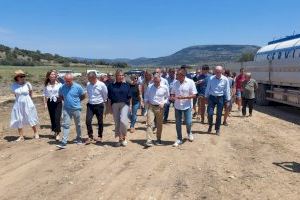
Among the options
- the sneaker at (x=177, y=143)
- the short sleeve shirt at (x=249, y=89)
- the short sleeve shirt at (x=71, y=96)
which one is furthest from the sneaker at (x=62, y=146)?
the short sleeve shirt at (x=249, y=89)

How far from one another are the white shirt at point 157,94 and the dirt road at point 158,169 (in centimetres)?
105

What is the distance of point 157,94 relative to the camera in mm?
11516

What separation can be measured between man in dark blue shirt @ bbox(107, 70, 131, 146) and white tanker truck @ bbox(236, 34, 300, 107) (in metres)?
7.94

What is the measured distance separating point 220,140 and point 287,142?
167 centimetres

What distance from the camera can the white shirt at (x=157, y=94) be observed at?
11516 mm

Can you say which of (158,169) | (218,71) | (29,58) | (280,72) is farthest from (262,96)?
(29,58)

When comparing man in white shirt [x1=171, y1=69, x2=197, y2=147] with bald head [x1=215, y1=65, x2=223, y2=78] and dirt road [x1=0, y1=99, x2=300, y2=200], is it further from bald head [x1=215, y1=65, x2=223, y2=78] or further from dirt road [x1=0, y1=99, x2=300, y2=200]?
bald head [x1=215, y1=65, x2=223, y2=78]

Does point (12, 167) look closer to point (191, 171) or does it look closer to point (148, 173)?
point (148, 173)

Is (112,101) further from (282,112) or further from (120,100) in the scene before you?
(282,112)

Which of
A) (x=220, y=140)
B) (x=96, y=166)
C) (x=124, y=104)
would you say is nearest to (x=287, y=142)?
(x=220, y=140)

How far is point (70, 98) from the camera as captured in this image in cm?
1150

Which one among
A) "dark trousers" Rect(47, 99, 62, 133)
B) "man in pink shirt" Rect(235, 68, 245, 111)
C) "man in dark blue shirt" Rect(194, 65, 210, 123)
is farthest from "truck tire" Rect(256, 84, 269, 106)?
"dark trousers" Rect(47, 99, 62, 133)

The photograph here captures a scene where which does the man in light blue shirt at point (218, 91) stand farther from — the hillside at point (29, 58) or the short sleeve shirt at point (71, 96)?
the hillside at point (29, 58)

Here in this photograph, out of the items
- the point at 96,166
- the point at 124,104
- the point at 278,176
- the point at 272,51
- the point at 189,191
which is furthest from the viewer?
the point at 272,51
